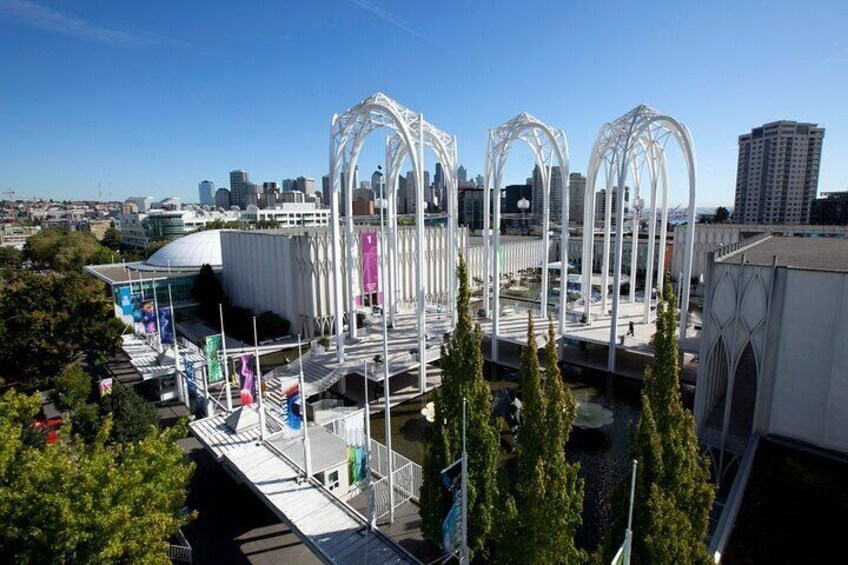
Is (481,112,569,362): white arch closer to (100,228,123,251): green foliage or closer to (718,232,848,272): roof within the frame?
(718,232,848,272): roof

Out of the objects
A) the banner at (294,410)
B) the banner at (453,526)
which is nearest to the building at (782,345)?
the banner at (453,526)

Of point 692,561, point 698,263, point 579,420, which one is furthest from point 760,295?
point 698,263

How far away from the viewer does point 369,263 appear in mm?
36719

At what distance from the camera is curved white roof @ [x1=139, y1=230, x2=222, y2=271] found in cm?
5556

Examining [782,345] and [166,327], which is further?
[166,327]

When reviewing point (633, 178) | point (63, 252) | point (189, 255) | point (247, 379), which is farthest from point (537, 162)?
point (63, 252)

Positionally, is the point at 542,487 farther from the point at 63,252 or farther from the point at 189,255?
the point at 63,252

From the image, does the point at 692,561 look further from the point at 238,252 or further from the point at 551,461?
the point at 238,252

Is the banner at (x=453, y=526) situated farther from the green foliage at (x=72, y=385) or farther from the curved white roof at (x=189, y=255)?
the curved white roof at (x=189, y=255)

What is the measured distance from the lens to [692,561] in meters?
9.07

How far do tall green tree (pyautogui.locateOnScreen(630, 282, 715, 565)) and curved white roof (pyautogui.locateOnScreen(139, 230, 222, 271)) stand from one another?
172 feet

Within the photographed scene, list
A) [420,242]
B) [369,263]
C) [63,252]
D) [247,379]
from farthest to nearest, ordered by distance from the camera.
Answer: [63,252] < [369,263] < [420,242] < [247,379]

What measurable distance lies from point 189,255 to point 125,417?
41.8 m

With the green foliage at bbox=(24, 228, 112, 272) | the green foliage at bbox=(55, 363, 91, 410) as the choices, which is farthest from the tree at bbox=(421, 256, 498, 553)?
the green foliage at bbox=(24, 228, 112, 272)
